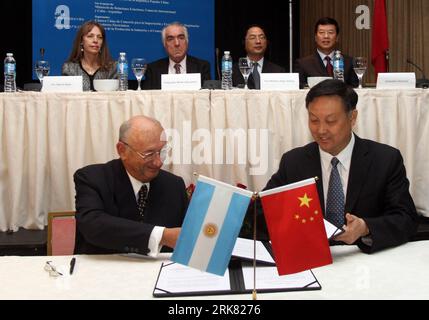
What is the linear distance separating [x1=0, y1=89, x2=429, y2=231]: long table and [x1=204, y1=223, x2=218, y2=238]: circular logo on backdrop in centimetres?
228

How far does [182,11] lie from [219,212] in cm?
646

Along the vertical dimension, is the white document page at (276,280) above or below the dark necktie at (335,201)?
below

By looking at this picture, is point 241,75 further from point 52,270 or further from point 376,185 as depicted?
point 52,270

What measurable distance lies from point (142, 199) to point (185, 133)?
153 centimetres

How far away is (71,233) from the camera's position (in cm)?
276

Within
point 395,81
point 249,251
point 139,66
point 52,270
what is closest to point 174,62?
Answer: point 139,66

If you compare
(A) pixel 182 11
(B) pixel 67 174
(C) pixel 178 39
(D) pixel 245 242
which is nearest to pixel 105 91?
(B) pixel 67 174

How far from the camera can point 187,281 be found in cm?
174

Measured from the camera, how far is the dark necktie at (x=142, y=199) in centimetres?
237

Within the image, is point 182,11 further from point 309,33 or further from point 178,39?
point 178,39

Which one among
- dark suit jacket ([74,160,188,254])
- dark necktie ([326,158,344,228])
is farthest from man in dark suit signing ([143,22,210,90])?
dark necktie ([326,158,344,228])

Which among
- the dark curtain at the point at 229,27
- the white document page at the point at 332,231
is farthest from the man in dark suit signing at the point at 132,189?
the dark curtain at the point at 229,27

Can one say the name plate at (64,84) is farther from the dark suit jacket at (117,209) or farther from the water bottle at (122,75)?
the dark suit jacket at (117,209)

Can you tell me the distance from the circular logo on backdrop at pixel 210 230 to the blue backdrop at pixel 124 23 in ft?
19.4
